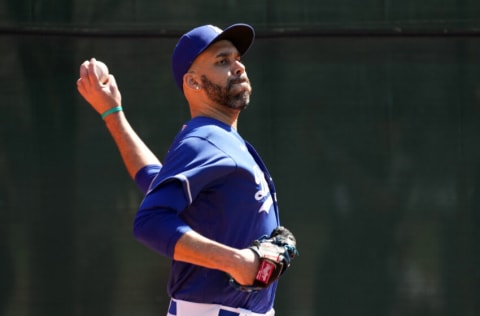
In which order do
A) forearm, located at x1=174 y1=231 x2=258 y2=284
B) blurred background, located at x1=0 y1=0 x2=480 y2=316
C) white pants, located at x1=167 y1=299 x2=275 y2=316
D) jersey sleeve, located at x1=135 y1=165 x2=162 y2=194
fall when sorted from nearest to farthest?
forearm, located at x1=174 y1=231 x2=258 y2=284, white pants, located at x1=167 y1=299 x2=275 y2=316, jersey sleeve, located at x1=135 y1=165 x2=162 y2=194, blurred background, located at x1=0 y1=0 x2=480 y2=316

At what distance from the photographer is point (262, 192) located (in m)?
3.32

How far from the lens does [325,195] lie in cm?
541

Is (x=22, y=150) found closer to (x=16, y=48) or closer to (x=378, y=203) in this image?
(x=16, y=48)

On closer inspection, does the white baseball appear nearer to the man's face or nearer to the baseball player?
the baseball player

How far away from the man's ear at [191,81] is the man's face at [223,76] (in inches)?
0.9

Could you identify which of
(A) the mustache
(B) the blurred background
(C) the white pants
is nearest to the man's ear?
(A) the mustache

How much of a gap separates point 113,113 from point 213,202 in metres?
0.81

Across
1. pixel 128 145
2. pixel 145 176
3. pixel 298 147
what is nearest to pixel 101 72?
pixel 128 145

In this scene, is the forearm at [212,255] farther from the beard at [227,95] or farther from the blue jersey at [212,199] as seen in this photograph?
the beard at [227,95]

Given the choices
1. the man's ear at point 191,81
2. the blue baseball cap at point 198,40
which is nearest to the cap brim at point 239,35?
the blue baseball cap at point 198,40

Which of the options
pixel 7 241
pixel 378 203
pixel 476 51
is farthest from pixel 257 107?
pixel 7 241

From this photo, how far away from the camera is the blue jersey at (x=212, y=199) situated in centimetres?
308

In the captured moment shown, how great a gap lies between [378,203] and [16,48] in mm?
2268

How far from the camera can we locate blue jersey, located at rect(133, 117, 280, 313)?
3.08 meters
